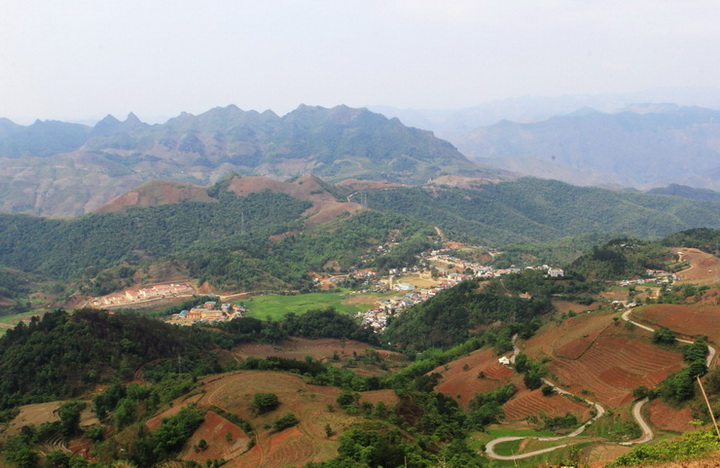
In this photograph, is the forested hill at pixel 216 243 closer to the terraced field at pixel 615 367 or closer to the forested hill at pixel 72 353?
the forested hill at pixel 72 353

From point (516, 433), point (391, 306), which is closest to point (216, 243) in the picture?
point (391, 306)

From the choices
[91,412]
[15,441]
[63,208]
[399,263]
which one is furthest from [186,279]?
[63,208]

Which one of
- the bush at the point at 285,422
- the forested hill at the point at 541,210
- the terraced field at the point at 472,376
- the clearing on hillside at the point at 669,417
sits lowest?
the forested hill at the point at 541,210

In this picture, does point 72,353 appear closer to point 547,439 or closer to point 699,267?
point 547,439

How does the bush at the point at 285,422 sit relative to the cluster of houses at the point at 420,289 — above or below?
above

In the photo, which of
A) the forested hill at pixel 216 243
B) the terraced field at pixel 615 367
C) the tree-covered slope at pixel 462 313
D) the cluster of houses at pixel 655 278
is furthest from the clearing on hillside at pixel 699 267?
the forested hill at pixel 216 243

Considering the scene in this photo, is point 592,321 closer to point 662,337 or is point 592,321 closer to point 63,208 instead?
point 662,337

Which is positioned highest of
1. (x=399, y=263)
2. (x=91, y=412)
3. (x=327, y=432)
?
(x=327, y=432)
